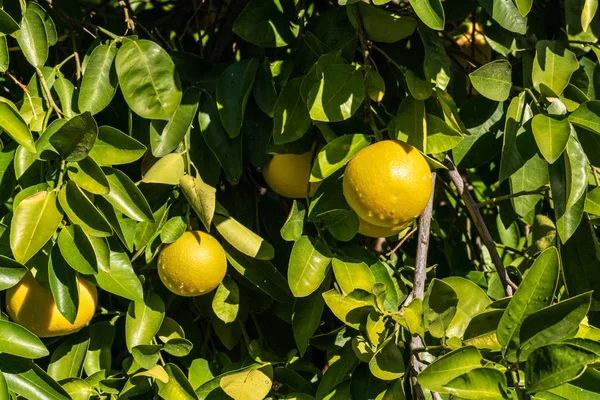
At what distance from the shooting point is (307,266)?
1261 mm

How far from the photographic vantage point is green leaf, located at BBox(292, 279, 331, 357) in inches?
51.9

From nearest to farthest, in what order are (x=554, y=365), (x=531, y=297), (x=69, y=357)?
(x=554, y=365) < (x=531, y=297) < (x=69, y=357)

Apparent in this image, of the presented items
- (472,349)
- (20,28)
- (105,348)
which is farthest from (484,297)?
(20,28)

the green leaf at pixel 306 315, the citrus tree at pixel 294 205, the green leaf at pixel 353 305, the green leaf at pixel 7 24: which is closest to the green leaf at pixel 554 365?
the citrus tree at pixel 294 205

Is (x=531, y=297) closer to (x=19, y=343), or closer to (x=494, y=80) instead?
(x=494, y=80)

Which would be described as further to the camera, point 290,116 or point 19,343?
point 290,116

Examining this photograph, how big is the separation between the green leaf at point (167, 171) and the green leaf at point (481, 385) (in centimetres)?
54

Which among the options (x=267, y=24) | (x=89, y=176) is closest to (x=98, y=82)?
(x=89, y=176)

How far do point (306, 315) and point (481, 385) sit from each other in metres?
0.39

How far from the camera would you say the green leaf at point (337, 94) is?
1223 mm

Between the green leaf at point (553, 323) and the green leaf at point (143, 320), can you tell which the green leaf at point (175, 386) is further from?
the green leaf at point (553, 323)

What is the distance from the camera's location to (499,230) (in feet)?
5.99

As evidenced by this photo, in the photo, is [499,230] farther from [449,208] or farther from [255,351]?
[255,351]

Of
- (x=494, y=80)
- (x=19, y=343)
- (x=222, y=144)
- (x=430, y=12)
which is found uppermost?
(x=430, y=12)
